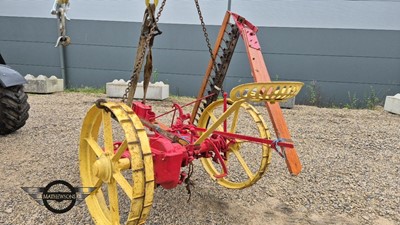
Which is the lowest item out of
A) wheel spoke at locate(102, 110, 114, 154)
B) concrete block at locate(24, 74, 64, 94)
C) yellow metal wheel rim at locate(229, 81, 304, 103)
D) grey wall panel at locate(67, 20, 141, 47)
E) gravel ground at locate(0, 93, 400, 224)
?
gravel ground at locate(0, 93, 400, 224)

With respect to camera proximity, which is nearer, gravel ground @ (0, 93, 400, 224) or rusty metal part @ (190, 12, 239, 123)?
gravel ground @ (0, 93, 400, 224)

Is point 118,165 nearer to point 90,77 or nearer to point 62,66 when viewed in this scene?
point 90,77

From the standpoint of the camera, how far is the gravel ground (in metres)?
2.37

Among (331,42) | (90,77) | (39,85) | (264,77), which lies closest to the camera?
(264,77)

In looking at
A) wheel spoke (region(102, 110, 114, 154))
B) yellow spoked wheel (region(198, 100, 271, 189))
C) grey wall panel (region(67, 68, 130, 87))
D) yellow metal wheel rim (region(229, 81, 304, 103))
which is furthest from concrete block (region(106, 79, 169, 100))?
yellow metal wheel rim (region(229, 81, 304, 103))

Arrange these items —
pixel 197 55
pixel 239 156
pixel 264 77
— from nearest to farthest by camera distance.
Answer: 1. pixel 264 77
2. pixel 239 156
3. pixel 197 55

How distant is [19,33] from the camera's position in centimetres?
802

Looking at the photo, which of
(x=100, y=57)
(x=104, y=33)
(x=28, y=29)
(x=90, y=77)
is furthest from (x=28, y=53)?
(x=104, y=33)

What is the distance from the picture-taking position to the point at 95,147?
2119mm

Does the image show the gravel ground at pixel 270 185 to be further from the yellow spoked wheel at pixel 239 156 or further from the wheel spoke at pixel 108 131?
the wheel spoke at pixel 108 131

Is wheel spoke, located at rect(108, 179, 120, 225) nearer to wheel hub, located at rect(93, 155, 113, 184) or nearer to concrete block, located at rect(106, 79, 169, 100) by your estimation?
wheel hub, located at rect(93, 155, 113, 184)

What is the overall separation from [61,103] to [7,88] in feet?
8.81

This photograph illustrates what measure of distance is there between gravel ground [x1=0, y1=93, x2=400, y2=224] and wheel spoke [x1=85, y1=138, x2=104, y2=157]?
524 millimetres

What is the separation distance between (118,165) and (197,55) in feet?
19.5
